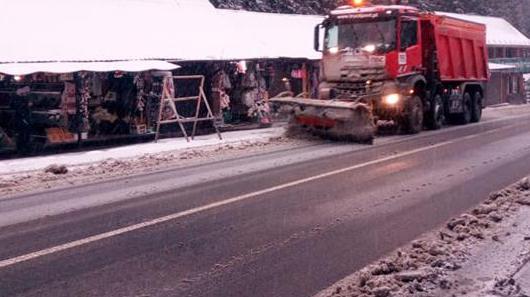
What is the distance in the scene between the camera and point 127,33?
18.6 metres

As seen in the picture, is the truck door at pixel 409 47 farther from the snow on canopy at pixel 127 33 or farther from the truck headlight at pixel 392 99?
the snow on canopy at pixel 127 33

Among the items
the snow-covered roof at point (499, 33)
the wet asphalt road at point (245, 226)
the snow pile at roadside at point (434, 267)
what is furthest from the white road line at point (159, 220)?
the snow-covered roof at point (499, 33)

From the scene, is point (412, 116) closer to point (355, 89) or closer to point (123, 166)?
point (355, 89)

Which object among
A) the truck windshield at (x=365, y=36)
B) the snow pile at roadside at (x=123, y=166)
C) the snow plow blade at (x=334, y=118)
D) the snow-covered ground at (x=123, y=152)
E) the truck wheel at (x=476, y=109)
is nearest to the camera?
the snow pile at roadside at (x=123, y=166)

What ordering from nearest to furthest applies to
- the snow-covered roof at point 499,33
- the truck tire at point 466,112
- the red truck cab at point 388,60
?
the red truck cab at point 388,60
the truck tire at point 466,112
the snow-covered roof at point 499,33

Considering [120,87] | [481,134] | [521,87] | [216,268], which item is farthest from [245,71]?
[521,87]

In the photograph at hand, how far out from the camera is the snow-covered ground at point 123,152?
13898 mm

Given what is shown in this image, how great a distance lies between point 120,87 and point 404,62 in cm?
817

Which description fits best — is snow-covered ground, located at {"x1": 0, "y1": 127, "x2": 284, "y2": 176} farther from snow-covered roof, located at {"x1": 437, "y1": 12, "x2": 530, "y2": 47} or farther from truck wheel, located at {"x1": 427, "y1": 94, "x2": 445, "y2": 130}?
snow-covered roof, located at {"x1": 437, "y1": 12, "x2": 530, "y2": 47}

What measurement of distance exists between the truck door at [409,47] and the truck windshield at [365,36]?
32 cm

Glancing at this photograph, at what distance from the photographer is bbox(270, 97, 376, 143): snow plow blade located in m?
15.8

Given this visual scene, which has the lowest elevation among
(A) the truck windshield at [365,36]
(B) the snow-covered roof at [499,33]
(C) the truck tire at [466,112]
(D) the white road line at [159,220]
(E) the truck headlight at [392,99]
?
(D) the white road line at [159,220]

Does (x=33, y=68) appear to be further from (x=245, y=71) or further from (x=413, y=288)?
(x=413, y=288)

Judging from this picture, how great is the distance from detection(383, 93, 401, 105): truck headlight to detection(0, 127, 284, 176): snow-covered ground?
3.43 m
